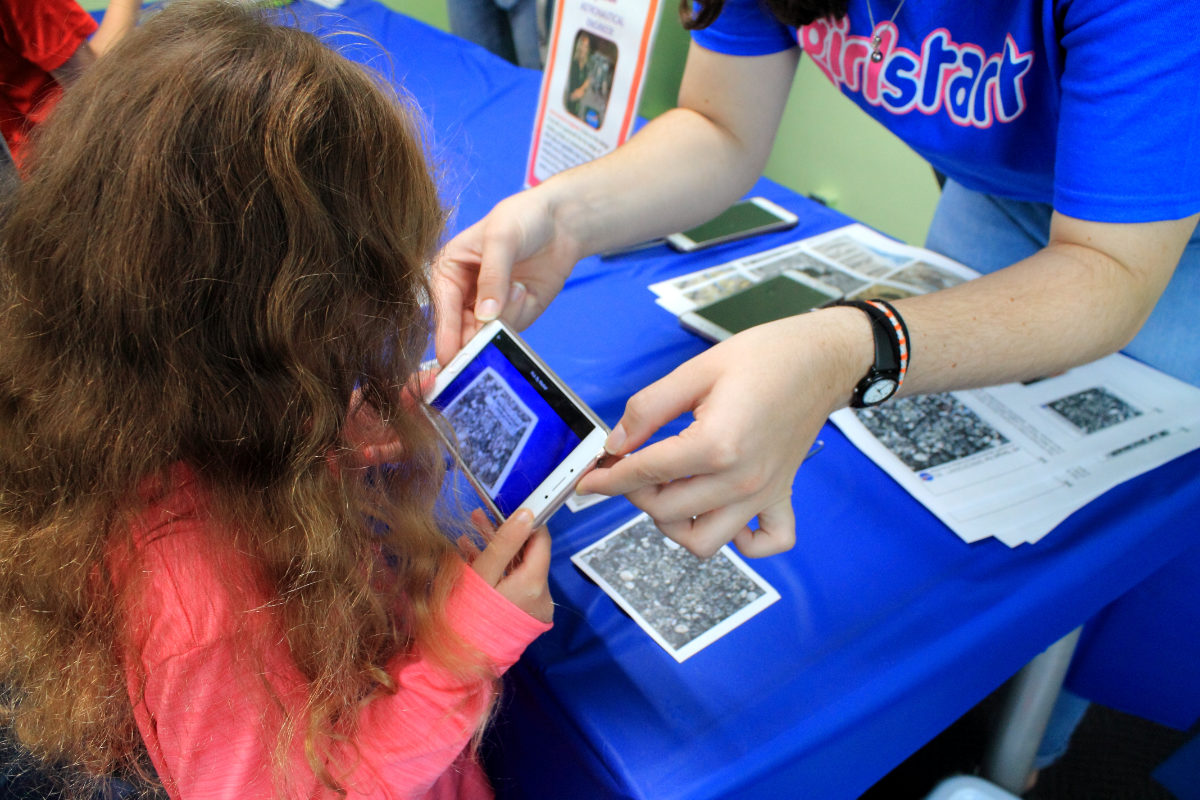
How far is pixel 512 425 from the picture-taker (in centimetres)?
67

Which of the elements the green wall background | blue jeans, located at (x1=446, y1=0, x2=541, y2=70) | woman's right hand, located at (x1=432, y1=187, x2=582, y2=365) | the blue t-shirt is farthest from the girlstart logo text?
blue jeans, located at (x1=446, y1=0, x2=541, y2=70)

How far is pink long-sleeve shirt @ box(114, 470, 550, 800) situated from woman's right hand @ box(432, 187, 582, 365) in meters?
0.30

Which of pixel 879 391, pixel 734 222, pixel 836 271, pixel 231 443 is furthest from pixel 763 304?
pixel 231 443

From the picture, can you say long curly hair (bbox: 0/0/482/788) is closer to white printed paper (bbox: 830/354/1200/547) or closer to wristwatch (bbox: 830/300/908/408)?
wristwatch (bbox: 830/300/908/408)

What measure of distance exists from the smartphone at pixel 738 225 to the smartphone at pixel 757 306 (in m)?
0.15

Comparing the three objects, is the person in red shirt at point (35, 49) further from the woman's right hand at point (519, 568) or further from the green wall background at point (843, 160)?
the green wall background at point (843, 160)

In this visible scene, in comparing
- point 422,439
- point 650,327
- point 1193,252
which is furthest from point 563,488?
point 1193,252

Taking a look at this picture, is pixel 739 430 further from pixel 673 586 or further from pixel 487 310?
pixel 487 310

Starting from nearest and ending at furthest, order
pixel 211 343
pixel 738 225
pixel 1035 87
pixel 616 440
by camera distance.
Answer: pixel 211 343, pixel 616 440, pixel 1035 87, pixel 738 225

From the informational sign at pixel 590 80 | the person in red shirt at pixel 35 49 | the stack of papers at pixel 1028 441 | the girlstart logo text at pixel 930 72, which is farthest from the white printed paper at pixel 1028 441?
the person in red shirt at pixel 35 49

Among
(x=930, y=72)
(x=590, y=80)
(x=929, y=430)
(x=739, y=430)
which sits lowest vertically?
(x=929, y=430)

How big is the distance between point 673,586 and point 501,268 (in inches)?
15.0

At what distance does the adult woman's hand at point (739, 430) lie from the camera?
21.8 inches

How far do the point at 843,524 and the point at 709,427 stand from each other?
1.00ft
